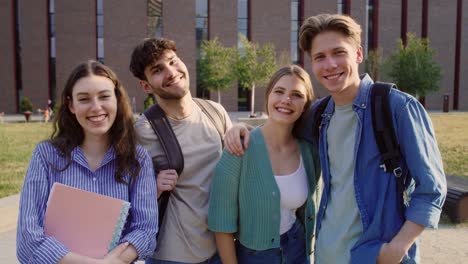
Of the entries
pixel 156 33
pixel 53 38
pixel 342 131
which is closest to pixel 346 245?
pixel 342 131

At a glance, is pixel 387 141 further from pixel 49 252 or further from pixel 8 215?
pixel 8 215

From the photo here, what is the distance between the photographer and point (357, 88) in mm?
2365

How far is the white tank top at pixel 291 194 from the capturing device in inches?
101

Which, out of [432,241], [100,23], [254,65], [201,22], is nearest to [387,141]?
[432,241]

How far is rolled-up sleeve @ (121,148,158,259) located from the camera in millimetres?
2203

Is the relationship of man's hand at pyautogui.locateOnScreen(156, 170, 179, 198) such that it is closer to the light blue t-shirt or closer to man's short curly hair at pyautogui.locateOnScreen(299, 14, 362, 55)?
the light blue t-shirt

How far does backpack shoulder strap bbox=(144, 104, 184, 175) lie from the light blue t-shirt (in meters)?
0.89

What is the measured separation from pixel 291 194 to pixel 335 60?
2.76ft

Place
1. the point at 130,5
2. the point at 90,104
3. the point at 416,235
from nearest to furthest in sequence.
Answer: the point at 416,235, the point at 90,104, the point at 130,5

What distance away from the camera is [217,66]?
34.3m

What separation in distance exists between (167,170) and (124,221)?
403 mm

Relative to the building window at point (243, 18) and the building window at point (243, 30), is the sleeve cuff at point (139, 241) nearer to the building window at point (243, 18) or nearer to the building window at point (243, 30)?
the building window at point (243, 30)

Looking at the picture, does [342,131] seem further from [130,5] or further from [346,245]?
[130,5]

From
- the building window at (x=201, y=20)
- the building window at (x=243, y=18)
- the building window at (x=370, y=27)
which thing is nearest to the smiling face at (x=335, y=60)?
the building window at (x=243, y=18)
